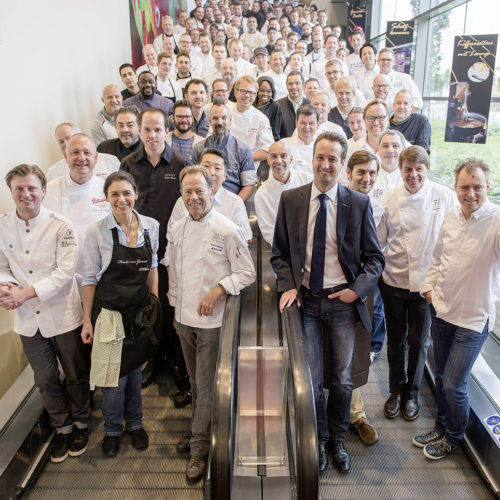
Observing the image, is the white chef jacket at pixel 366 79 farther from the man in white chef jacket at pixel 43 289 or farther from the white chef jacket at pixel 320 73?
the man in white chef jacket at pixel 43 289

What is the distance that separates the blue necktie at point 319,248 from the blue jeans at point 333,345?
14cm

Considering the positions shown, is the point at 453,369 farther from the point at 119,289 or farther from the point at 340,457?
the point at 119,289

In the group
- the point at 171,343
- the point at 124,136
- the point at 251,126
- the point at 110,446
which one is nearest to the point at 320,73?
the point at 251,126

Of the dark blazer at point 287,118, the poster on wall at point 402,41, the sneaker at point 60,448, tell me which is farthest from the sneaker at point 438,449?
the poster on wall at point 402,41

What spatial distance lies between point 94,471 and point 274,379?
4.50ft

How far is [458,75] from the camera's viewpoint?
5.66 metres

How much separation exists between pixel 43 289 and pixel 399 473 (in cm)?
256

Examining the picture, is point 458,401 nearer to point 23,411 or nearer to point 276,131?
point 23,411

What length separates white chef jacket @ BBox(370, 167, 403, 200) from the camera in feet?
12.3

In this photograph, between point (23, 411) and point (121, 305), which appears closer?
point (121, 305)

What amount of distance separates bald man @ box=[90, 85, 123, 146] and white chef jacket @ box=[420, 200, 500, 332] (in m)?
3.56

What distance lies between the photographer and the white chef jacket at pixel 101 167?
3.80m

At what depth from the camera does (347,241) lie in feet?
8.57

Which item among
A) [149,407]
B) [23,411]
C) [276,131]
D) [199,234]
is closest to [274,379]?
[199,234]
